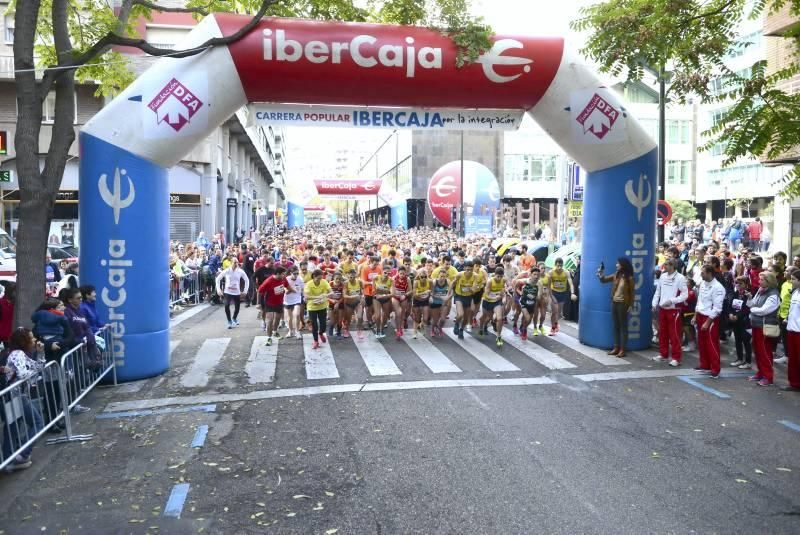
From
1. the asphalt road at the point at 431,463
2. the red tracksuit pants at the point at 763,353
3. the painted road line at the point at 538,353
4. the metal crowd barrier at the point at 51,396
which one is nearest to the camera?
the asphalt road at the point at 431,463

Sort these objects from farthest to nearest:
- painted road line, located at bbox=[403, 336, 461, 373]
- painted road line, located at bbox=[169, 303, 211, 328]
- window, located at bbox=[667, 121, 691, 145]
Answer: window, located at bbox=[667, 121, 691, 145] → painted road line, located at bbox=[169, 303, 211, 328] → painted road line, located at bbox=[403, 336, 461, 373]

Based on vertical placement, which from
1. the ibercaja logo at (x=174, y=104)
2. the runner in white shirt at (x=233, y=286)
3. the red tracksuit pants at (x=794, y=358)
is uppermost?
the ibercaja logo at (x=174, y=104)

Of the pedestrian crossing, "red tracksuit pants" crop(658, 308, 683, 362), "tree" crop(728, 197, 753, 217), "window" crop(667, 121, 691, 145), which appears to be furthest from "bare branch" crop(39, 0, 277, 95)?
A: "window" crop(667, 121, 691, 145)

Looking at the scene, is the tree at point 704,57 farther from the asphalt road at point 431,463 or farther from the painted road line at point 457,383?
the painted road line at point 457,383

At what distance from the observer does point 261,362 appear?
37.3 ft

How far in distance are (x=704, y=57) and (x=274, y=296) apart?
8776 mm

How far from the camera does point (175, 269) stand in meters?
18.1

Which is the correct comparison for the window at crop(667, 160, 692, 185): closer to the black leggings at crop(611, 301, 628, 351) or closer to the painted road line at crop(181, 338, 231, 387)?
the black leggings at crop(611, 301, 628, 351)

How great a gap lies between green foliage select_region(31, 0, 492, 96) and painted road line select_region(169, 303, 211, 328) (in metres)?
5.71

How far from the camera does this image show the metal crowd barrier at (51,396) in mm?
6395

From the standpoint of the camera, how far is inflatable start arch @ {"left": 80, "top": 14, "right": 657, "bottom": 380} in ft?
31.6

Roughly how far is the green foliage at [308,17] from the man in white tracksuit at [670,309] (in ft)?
17.0

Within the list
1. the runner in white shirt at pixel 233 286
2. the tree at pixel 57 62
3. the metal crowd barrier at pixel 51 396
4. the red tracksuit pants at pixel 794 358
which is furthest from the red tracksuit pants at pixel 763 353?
the runner in white shirt at pixel 233 286

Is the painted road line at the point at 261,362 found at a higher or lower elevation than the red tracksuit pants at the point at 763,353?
lower
